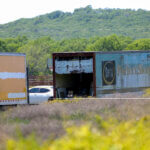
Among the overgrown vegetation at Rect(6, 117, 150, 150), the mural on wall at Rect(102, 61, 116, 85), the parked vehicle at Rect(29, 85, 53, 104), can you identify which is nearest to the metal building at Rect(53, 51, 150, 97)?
the mural on wall at Rect(102, 61, 116, 85)

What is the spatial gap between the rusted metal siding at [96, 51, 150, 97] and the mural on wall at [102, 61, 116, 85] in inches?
3.2

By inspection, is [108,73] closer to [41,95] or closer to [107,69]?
[107,69]

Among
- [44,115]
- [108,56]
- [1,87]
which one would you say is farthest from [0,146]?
[108,56]

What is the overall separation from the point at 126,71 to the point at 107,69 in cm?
110

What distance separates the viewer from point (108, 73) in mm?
20266

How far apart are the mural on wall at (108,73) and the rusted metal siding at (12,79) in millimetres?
4138

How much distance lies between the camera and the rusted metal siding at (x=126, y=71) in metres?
20.0

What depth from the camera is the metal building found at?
1994cm

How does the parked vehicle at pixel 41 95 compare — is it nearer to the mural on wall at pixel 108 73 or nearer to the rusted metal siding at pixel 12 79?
the rusted metal siding at pixel 12 79

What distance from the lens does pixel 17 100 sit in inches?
764

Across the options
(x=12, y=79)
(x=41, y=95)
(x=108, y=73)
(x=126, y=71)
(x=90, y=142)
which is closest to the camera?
(x=90, y=142)

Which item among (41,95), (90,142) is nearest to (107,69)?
(41,95)

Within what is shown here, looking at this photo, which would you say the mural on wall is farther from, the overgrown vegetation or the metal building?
the overgrown vegetation

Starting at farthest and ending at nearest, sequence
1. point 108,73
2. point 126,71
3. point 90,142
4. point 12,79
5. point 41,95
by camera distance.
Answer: point 41,95 < point 126,71 < point 108,73 < point 12,79 < point 90,142
